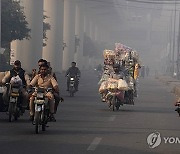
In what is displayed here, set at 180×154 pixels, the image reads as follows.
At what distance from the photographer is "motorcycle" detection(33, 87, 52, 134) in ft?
49.6

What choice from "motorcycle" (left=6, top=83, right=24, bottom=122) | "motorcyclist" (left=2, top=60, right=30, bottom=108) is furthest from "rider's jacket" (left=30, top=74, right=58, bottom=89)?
"motorcyclist" (left=2, top=60, right=30, bottom=108)

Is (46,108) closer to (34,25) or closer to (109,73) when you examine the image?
(109,73)

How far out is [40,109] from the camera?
15.2 m

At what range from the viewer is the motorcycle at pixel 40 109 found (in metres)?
15.1

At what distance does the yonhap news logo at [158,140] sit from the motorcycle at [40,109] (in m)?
2.39

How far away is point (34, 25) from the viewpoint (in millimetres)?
59000

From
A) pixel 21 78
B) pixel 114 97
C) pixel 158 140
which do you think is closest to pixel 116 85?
pixel 114 97

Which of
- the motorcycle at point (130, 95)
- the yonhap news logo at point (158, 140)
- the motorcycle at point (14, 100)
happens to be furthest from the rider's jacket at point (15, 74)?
the motorcycle at point (130, 95)

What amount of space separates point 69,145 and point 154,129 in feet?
14.1

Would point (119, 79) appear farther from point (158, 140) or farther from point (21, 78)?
point (158, 140)

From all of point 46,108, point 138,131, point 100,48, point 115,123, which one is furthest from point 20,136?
point 100,48

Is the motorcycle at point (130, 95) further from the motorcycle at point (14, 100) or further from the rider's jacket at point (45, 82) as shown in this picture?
the rider's jacket at point (45, 82)

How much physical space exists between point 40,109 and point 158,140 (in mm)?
2720

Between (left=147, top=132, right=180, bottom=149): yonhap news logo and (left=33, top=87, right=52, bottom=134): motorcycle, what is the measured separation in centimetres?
239
